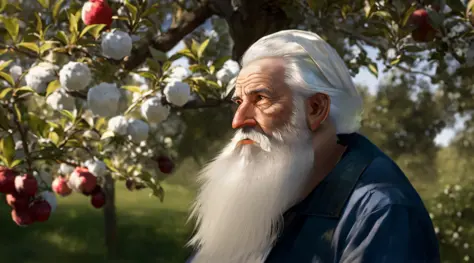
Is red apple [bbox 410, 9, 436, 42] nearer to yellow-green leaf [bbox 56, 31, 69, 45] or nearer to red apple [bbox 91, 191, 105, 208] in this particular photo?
yellow-green leaf [bbox 56, 31, 69, 45]

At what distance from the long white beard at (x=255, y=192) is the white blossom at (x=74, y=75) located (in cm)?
117

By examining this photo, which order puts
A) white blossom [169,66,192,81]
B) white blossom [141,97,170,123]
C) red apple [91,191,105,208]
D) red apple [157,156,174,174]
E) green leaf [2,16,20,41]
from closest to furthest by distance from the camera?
green leaf [2,16,20,41]
white blossom [141,97,170,123]
white blossom [169,66,192,81]
red apple [91,191,105,208]
red apple [157,156,174,174]

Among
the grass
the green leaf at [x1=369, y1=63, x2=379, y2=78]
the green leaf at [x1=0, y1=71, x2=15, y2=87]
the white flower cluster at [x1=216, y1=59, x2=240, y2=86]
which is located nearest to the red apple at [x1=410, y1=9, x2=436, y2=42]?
the green leaf at [x1=369, y1=63, x2=379, y2=78]

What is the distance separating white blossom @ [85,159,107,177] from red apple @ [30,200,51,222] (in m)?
0.47

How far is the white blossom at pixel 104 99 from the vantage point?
3250 millimetres

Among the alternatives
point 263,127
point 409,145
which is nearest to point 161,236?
point 409,145

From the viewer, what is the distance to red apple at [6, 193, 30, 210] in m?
3.43

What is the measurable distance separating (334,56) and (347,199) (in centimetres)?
54

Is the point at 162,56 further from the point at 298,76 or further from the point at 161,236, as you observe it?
the point at 161,236

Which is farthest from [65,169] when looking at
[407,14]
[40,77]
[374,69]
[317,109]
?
[317,109]

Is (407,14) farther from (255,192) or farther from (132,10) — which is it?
(255,192)

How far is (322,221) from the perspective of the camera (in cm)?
196

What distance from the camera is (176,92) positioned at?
3.30 meters

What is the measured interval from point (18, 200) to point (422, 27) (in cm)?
245
